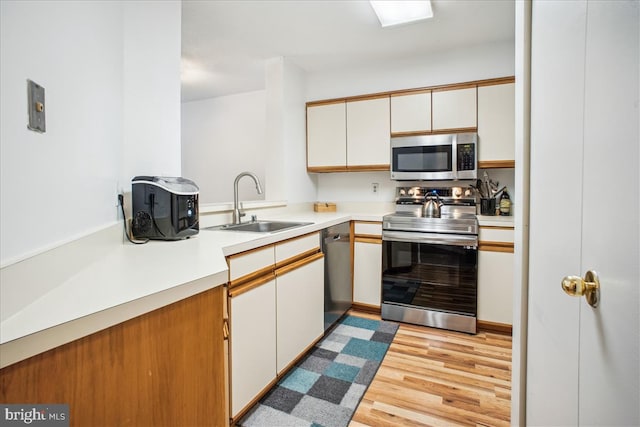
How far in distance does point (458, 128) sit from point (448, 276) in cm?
124

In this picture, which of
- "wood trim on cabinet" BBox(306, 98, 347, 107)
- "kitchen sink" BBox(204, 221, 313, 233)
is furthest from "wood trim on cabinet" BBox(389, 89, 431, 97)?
"kitchen sink" BBox(204, 221, 313, 233)

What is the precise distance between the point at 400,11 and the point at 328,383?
7.91ft

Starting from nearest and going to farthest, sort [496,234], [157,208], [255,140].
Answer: [157,208], [496,234], [255,140]

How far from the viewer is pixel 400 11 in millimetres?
2164

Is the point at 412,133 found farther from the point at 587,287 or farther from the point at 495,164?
the point at 587,287

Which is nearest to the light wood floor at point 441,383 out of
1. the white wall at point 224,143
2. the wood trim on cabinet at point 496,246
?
the wood trim on cabinet at point 496,246

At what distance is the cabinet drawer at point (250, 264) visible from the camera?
1.36 metres

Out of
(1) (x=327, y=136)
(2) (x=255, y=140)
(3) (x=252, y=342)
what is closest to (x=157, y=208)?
(3) (x=252, y=342)

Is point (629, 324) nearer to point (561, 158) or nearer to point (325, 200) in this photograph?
point (561, 158)

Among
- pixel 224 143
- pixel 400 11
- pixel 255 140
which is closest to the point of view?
pixel 400 11

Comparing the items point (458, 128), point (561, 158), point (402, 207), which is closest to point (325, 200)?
point (402, 207)

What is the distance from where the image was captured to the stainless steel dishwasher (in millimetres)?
2307

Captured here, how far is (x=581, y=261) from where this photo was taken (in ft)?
2.05

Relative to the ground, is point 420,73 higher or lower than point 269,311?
higher
